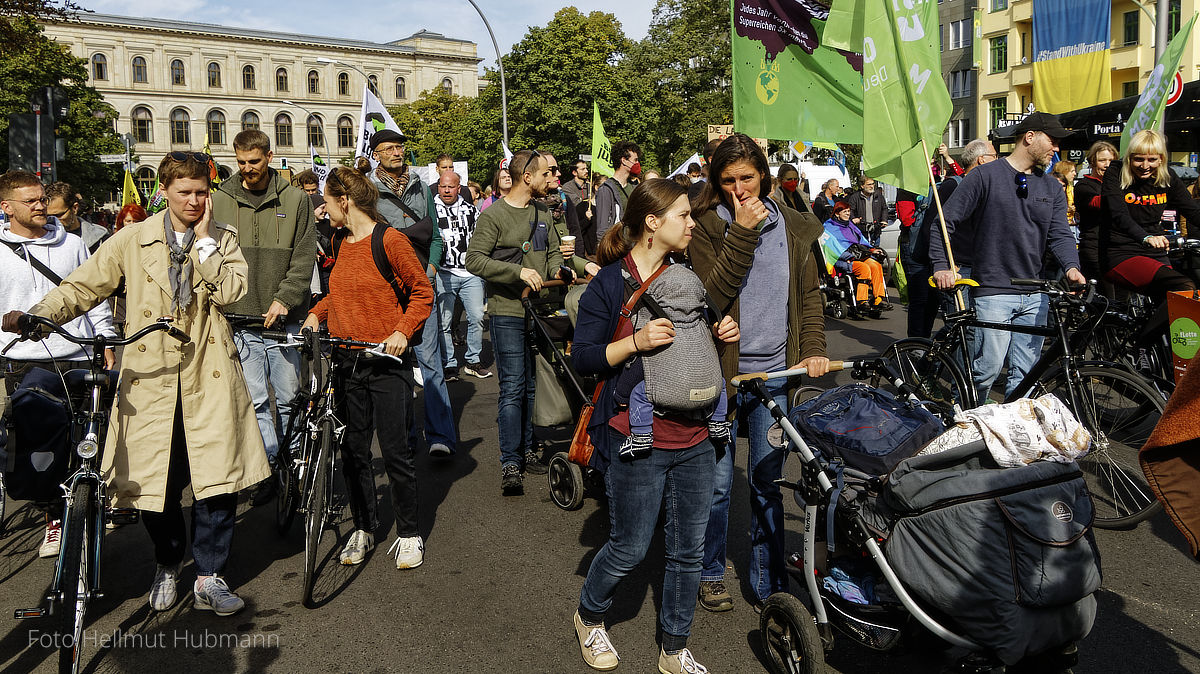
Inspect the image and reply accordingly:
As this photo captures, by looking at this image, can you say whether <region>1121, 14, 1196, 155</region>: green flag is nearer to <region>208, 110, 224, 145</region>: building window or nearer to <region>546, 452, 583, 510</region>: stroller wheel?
<region>546, 452, 583, 510</region>: stroller wheel

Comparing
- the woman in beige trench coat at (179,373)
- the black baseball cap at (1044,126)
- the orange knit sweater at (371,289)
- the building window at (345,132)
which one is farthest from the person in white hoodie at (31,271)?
the building window at (345,132)

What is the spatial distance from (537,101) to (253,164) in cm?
4763

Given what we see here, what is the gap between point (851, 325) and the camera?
13.0 m

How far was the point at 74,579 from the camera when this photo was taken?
362cm

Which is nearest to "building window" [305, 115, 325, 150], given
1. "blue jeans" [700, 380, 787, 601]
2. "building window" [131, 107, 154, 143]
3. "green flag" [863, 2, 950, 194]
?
"building window" [131, 107, 154, 143]

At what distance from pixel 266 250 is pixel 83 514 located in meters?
2.46

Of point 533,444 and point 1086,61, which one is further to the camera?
point 1086,61

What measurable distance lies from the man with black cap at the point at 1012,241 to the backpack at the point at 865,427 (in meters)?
2.83

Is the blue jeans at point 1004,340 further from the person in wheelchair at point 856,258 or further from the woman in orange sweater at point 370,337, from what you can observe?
the person in wheelchair at point 856,258

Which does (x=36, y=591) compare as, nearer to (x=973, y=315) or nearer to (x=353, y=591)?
(x=353, y=591)

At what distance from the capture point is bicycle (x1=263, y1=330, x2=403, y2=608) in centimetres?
444

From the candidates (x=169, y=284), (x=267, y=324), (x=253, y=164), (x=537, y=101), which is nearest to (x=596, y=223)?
(x=253, y=164)

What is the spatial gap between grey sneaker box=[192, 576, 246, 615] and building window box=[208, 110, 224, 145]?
99.4m

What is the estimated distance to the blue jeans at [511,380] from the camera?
6.08 m
